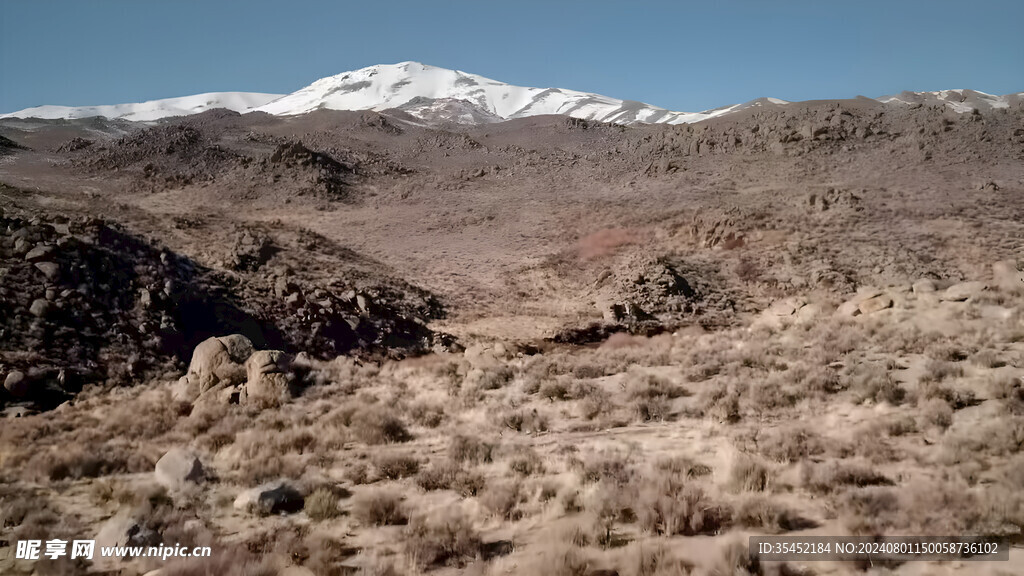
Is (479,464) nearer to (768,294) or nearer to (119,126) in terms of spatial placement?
(768,294)

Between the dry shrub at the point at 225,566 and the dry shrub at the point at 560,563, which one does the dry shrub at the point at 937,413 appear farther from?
the dry shrub at the point at 225,566

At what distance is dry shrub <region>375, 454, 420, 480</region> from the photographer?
647 cm

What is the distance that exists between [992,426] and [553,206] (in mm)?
Result: 28838

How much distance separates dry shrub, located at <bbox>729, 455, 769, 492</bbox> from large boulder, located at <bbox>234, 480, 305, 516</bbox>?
468cm

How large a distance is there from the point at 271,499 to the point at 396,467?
1539 mm

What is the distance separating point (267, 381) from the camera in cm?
992

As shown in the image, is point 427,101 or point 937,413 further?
point 427,101

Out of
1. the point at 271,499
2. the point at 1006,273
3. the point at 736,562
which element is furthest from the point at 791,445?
the point at 1006,273

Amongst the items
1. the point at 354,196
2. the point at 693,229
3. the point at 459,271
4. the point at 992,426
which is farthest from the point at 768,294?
the point at 354,196

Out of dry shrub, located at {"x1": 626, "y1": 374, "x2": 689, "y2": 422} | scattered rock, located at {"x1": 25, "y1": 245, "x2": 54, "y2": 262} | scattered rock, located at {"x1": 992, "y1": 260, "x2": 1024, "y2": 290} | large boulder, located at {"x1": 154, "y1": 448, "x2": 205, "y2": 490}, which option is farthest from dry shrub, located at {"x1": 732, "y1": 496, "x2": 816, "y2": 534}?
scattered rock, located at {"x1": 992, "y1": 260, "x2": 1024, "y2": 290}

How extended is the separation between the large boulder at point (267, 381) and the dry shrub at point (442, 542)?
580 cm

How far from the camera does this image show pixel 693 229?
26703mm

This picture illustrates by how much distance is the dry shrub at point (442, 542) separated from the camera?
445 centimetres

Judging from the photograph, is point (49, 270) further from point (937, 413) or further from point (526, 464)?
point (937, 413)
